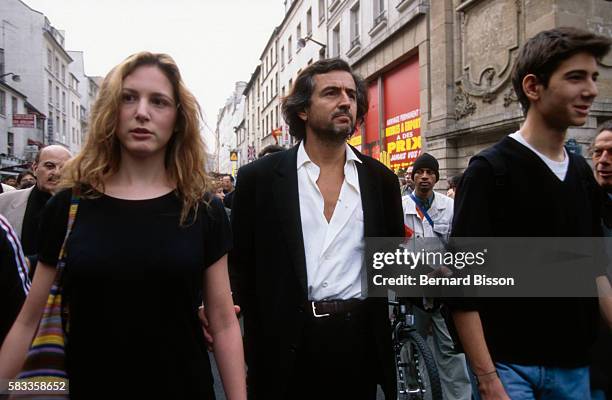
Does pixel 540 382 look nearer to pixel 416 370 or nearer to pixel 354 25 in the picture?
pixel 416 370

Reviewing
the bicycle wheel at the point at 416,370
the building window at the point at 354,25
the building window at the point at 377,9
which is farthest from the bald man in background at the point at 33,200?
the building window at the point at 354,25

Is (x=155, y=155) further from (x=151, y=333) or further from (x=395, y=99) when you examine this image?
(x=395, y=99)

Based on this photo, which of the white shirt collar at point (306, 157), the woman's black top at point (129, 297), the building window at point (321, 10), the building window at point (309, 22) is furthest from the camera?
the building window at point (309, 22)

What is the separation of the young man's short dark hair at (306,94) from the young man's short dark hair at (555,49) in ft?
3.73

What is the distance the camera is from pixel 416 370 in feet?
13.1

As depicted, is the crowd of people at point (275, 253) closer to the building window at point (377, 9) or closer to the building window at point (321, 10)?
the building window at point (377, 9)

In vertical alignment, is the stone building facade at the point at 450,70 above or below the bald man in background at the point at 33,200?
above

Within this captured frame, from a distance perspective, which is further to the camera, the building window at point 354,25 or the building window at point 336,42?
the building window at point 336,42

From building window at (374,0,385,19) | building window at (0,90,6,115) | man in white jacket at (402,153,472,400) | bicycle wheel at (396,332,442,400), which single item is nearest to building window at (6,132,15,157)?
building window at (0,90,6,115)

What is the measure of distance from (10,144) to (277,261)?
35.6 metres

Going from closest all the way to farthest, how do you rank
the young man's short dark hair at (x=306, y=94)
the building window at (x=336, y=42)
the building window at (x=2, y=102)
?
the young man's short dark hair at (x=306, y=94) → the building window at (x=336, y=42) → the building window at (x=2, y=102)

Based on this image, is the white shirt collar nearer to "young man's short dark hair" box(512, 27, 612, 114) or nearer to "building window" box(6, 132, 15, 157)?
"young man's short dark hair" box(512, 27, 612, 114)

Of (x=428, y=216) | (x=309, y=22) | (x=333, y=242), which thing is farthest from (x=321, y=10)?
(x=333, y=242)

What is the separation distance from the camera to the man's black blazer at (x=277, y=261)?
2.37 m
